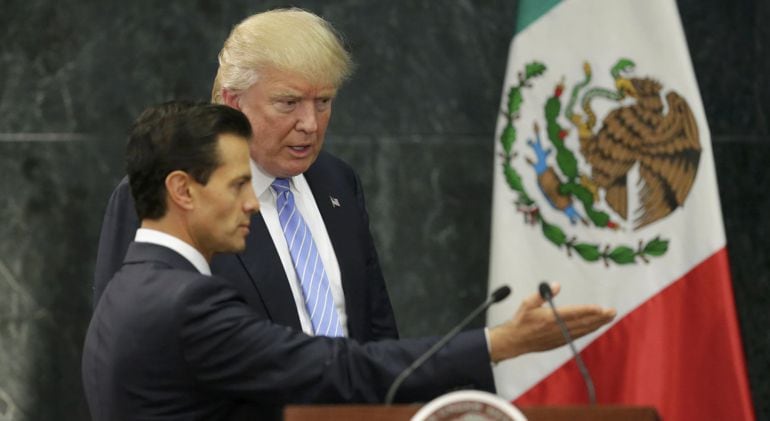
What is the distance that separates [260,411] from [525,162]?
72.7 inches

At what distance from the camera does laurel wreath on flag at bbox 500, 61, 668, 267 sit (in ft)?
14.3

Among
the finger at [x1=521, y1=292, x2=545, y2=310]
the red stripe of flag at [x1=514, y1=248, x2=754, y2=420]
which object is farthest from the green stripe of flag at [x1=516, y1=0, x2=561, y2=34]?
the finger at [x1=521, y1=292, x2=545, y2=310]

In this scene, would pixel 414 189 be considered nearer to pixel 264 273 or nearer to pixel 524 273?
pixel 524 273

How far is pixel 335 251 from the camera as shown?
3303mm

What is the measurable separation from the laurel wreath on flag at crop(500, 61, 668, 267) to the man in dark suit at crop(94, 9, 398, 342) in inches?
44.9

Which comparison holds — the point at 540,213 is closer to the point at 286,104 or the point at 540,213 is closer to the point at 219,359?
the point at 286,104

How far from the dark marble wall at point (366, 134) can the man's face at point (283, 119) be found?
5.16 feet

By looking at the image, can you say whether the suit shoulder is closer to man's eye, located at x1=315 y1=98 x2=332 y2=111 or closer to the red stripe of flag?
man's eye, located at x1=315 y1=98 x2=332 y2=111

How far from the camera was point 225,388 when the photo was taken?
2607 millimetres

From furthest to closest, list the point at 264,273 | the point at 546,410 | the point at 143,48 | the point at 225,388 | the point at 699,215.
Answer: the point at 143,48 → the point at 699,215 → the point at 264,273 → the point at 225,388 → the point at 546,410

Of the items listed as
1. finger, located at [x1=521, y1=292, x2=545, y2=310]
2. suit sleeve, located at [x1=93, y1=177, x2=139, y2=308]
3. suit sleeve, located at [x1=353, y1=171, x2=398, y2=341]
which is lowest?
suit sleeve, located at [x1=353, y1=171, x2=398, y2=341]

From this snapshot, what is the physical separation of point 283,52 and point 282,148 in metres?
0.22

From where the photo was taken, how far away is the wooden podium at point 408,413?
214 cm

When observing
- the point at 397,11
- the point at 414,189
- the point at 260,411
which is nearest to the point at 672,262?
the point at 414,189
